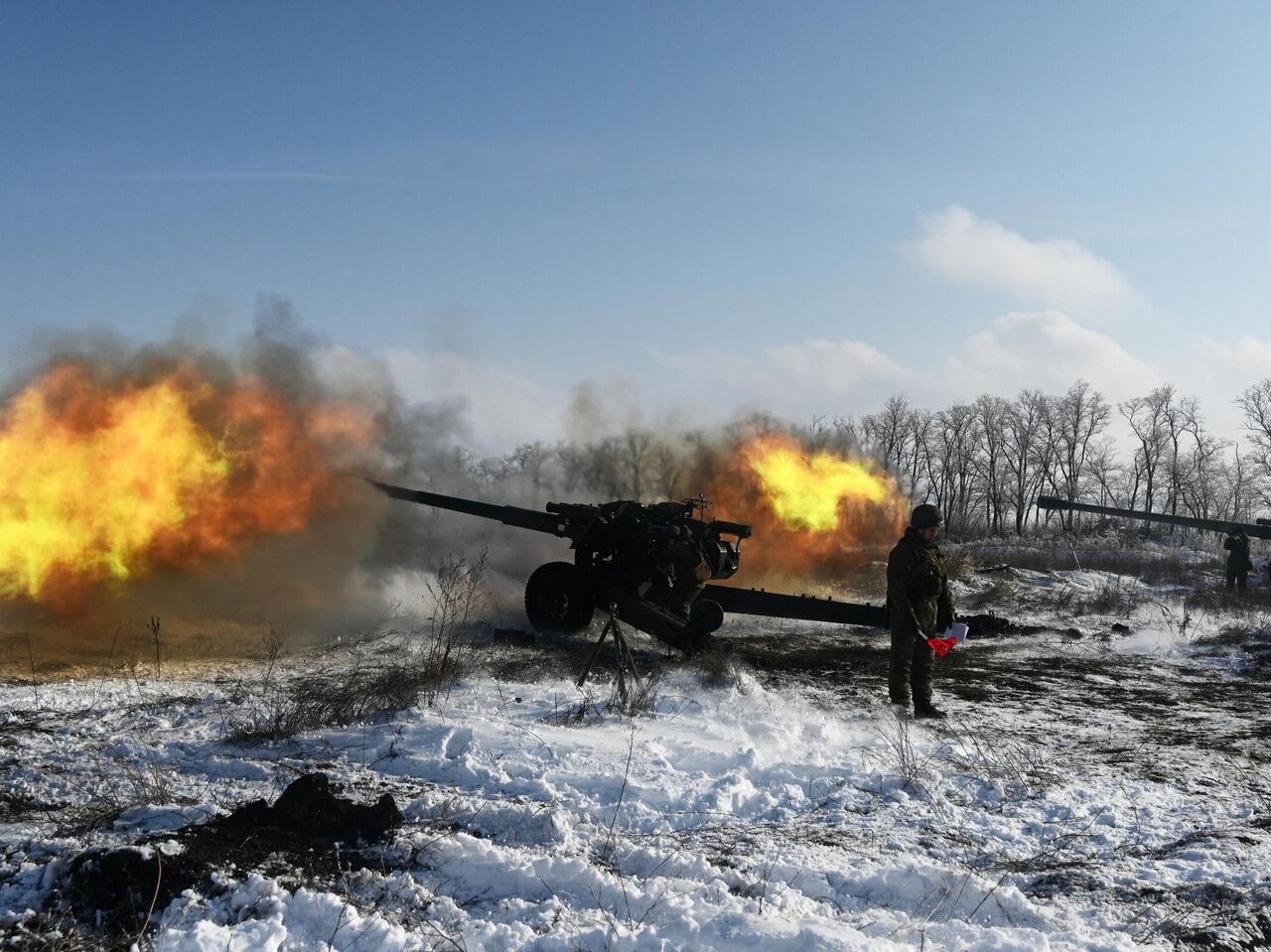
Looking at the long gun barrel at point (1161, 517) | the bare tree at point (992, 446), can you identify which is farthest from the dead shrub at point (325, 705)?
the bare tree at point (992, 446)

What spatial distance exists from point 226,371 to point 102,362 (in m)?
1.64

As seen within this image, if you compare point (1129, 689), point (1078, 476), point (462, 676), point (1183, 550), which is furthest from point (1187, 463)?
point (462, 676)

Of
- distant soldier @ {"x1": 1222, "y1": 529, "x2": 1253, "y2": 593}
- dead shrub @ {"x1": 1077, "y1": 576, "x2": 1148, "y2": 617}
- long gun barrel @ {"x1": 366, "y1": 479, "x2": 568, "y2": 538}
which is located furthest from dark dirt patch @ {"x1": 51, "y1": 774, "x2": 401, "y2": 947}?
distant soldier @ {"x1": 1222, "y1": 529, "x2": 1253, "y2": 593}

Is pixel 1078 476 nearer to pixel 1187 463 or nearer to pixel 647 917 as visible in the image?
pixel 1187 463

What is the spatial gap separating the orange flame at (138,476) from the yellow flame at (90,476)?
0.01m

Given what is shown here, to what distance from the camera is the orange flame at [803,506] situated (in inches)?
725

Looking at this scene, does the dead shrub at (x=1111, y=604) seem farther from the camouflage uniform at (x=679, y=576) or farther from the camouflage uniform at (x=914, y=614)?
the camouflage uniform at (x=914, y=614)

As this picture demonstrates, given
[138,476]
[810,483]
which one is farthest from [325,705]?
[810,483]

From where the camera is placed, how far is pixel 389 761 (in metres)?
5.71

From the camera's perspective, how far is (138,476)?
42.4ft

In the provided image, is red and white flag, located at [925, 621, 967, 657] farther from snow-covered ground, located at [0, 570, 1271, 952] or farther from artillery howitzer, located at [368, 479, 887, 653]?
artillery howitzer, located at [368, 479, 887, 653]

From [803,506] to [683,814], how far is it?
14504mm

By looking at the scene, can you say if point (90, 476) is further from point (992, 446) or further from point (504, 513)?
point (992, 446)

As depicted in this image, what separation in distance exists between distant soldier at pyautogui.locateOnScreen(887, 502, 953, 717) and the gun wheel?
5346 millimetres
